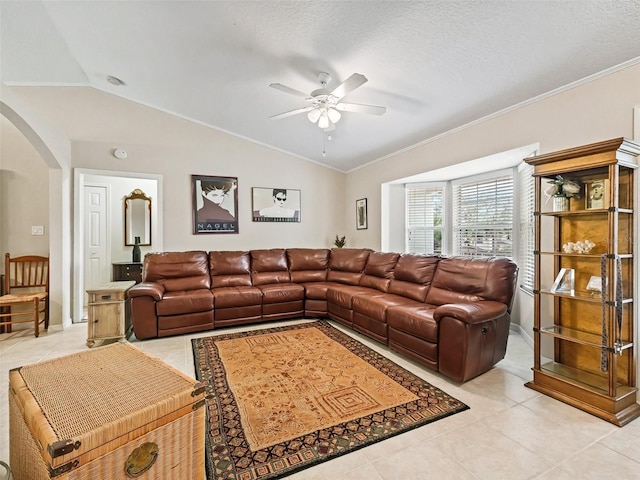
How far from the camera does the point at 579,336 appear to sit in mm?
2332

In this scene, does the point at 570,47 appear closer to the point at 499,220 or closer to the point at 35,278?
the point at 499,220

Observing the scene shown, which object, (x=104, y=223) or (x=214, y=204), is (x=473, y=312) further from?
(x=104, y=223)

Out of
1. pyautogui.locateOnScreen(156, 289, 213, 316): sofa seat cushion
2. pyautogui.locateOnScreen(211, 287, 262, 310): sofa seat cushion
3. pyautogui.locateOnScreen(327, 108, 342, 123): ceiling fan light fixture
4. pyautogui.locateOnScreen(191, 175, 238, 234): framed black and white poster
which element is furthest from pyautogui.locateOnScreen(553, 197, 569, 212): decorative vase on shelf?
pyautogui.locateOnScreen(191, 175, 238, 234): framed black and white poster

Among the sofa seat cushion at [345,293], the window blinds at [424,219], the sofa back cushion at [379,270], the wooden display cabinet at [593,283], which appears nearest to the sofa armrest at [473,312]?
the wooden display cabinet at [593,283]

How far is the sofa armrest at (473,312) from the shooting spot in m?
2.38

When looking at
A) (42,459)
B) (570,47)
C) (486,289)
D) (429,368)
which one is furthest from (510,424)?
(570,47)

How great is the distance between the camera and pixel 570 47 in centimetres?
213

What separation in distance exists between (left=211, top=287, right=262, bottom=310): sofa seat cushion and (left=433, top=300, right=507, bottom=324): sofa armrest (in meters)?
2.39

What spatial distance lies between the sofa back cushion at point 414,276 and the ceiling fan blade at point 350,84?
2159 millimetres

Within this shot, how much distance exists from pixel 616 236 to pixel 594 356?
1.01 m

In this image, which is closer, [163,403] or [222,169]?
[163,403]

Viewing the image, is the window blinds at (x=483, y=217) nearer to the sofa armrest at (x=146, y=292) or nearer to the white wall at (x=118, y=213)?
the sofa armrest at (x=146, y=292)

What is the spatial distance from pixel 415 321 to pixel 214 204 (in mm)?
3656

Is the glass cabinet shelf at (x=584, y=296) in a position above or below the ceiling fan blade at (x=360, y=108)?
below
